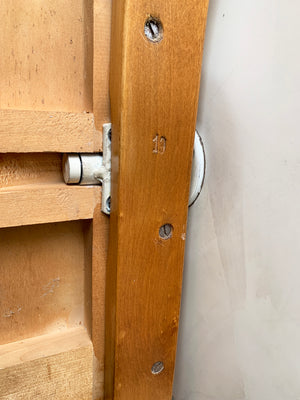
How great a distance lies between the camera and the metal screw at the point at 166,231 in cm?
48

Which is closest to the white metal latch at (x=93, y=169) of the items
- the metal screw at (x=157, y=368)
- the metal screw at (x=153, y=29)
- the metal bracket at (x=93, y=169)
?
the metal bracket at (x=93, y=169)

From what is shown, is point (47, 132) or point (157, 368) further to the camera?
point (157, 368)

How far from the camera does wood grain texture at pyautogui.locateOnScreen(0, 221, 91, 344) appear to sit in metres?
0.49

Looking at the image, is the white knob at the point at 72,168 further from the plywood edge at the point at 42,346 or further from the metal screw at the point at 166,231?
the plywood edge at the point at 42,346

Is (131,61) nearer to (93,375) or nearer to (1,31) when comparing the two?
(1,31)

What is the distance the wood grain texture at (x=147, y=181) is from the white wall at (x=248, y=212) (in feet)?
0.14

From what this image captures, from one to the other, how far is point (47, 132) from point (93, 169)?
8cm

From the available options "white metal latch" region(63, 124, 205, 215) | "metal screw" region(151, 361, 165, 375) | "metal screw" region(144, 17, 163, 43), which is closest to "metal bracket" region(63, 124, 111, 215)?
"white metal latch" region(63, 124, 205, 215)

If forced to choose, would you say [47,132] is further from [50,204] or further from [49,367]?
[49,367]

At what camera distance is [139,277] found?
0.48m

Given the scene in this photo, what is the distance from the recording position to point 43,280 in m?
0.51

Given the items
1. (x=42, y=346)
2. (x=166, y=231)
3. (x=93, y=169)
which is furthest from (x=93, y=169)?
(x=42, y=346)

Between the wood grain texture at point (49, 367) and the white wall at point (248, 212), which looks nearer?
the white wall at point (248, 212)

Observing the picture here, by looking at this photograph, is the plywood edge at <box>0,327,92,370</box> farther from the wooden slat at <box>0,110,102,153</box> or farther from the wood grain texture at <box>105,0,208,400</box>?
the wooden slat at <box>0,110,102,153</box>
